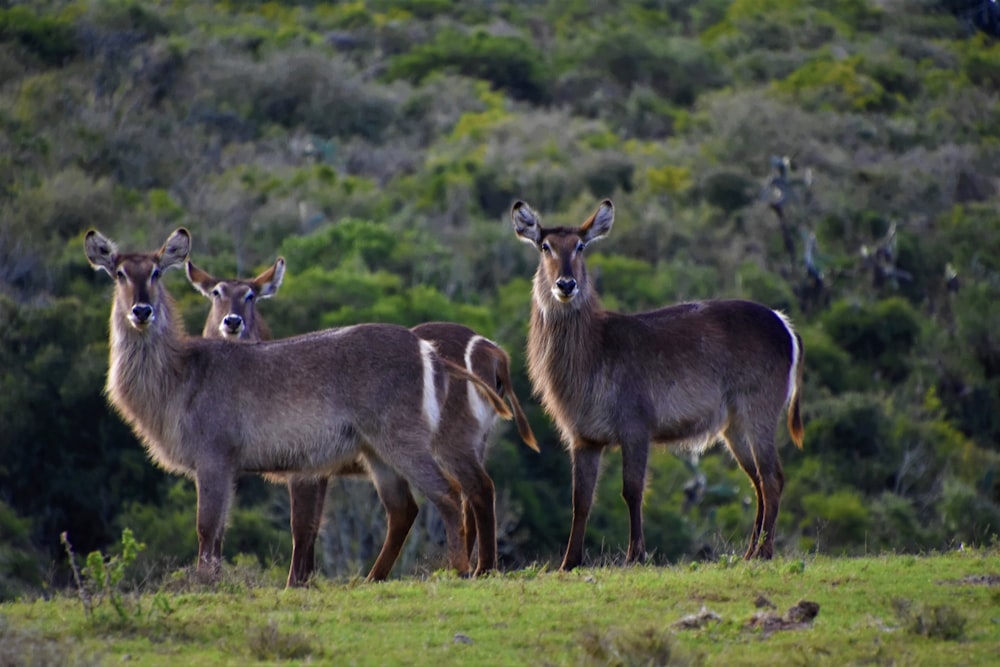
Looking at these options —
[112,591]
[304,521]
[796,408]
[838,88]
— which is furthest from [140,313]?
[838,88]

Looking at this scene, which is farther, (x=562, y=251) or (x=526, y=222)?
(x=526, y=222)

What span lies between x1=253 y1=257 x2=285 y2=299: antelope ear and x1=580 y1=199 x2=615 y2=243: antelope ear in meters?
2.27

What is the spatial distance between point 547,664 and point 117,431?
1399 cm

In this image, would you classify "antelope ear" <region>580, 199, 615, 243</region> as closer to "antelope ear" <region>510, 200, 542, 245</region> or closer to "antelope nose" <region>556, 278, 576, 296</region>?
"antelope ear" <region>510, 200, 542, 245</region>

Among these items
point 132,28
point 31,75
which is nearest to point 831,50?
point 132,28

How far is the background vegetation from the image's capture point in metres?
19.2

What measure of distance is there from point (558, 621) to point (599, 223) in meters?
3.70

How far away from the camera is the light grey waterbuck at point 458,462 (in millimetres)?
8688

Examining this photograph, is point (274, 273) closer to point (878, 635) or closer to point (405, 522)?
point (405, 522)

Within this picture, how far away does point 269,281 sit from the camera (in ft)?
35.8

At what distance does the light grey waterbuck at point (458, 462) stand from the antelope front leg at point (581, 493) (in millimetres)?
291

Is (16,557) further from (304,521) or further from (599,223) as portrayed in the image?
(599,223)

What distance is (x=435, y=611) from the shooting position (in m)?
6.92

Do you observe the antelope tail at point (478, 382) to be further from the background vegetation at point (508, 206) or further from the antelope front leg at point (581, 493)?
the background vegetation at point (508, 206)
